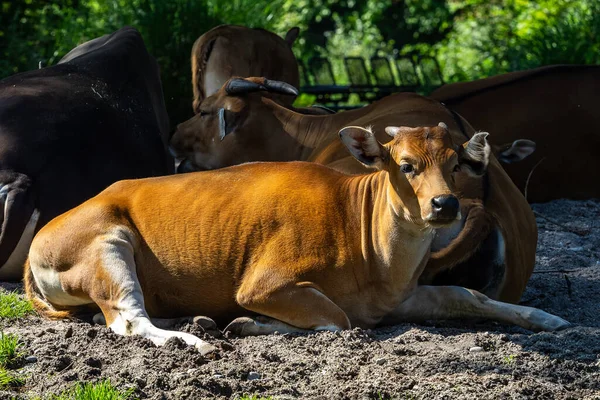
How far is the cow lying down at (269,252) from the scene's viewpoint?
221 inches

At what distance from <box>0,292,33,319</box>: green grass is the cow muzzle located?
2318 millimetres

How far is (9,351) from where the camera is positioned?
512cm

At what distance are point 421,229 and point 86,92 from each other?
335 cm

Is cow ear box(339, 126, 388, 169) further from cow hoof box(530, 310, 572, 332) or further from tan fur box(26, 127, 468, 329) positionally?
cow hoof box(530, 310, 572, 332)

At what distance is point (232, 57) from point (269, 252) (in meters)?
4.63

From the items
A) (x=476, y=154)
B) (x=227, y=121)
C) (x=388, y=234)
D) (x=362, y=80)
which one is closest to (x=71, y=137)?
(x=227, y=121)

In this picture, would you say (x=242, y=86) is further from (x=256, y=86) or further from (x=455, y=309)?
(x=455, y=309)

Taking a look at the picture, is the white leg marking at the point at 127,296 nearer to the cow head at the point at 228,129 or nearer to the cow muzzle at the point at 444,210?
the cow muzzle at the point at 444,210

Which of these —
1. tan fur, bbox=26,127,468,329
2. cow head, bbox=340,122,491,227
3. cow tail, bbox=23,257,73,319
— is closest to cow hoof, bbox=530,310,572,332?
tan fur, bbox=26,127,468,329

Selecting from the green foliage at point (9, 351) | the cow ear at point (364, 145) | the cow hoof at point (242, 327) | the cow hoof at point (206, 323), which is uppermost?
the cow ear at point (364, 145)

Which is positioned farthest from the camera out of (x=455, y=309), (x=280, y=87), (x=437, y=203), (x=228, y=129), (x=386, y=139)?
(x=228, y=129)

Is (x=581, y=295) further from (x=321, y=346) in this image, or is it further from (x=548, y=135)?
(x=548, y=135)

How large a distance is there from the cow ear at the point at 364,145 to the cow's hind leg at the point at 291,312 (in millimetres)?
707

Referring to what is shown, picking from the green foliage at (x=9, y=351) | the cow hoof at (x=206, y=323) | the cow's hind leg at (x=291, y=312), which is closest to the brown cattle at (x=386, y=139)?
the cow's hind leg at (x=291, y=312)
